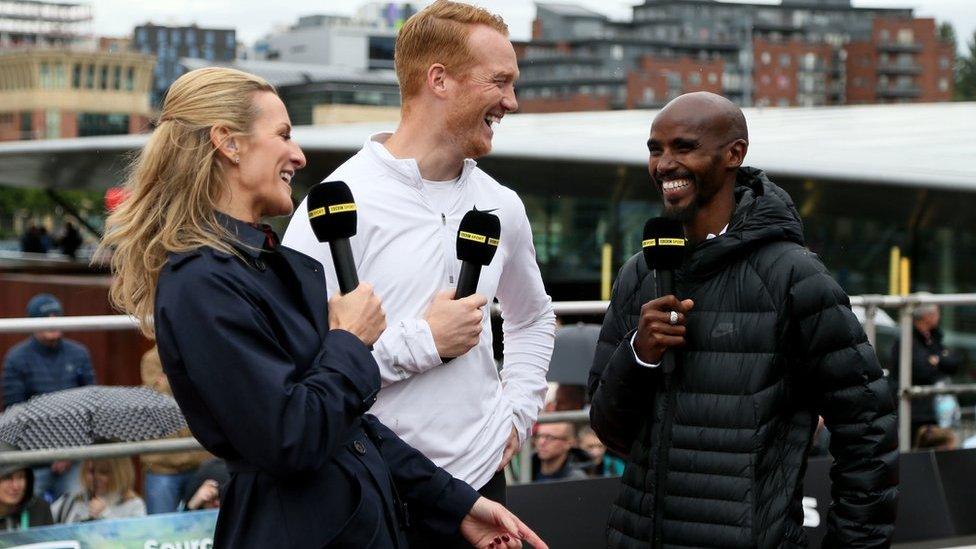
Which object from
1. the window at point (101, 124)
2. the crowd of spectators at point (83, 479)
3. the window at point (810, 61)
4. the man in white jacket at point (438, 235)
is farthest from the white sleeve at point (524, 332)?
the window at point (810, 61)

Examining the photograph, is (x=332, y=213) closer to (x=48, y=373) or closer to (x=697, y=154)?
(x=697, y=154)

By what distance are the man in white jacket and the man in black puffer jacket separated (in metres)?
0.36

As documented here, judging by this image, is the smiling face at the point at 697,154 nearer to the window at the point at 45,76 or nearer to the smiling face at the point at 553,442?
the smiling face at the point at 553,442

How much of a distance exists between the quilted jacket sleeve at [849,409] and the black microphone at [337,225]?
3.64 ft

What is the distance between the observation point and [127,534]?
4.95m

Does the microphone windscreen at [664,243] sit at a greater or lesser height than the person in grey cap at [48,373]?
greater

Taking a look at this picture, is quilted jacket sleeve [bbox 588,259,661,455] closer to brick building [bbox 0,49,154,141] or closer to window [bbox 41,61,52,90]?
brick building [bbox 0,49,154,141]

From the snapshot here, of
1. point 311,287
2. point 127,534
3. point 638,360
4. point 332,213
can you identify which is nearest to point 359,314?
point 311,287

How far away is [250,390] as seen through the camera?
2.36 metres

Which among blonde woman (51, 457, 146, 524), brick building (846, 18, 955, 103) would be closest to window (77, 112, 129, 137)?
brick building (846, 18, 955, 103)

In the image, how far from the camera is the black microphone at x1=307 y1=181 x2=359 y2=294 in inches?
105

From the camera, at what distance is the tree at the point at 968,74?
501 ft

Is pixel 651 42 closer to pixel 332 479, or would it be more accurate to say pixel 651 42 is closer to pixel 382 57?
pixel 382 57

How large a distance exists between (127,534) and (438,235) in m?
2.35
